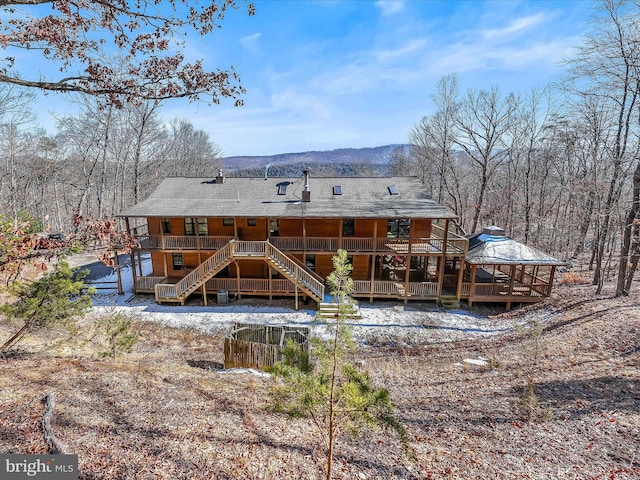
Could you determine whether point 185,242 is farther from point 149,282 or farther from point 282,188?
point 282,188

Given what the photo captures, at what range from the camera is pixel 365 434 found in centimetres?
743

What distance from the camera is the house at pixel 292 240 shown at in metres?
17.4

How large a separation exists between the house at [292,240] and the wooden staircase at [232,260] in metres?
0.06

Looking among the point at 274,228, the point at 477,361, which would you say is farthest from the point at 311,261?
the point at 477,361

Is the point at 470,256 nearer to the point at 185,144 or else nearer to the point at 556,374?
the point at 556,374

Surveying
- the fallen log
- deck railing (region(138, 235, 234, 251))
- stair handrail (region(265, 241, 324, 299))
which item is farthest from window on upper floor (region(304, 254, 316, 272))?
the fallen log

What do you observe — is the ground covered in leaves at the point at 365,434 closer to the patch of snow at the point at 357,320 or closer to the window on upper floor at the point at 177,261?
the patch of snow at the point at 357,320

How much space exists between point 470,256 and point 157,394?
16.8 meters

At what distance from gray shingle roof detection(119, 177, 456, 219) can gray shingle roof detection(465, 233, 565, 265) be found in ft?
10.0

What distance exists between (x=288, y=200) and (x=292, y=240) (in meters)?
2.97

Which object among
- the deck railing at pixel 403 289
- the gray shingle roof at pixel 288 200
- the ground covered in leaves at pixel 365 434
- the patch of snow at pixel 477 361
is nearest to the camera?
the ground covered in leaves at pixel 365 434

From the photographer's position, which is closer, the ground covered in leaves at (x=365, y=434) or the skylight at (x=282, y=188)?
the ground covered in leaves at (x=365, y=434)

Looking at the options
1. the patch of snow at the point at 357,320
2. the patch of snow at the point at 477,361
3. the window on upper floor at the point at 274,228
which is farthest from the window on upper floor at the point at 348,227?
the patch of snow at the point at 477,361

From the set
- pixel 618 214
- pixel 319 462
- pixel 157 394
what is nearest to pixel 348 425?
pixel 319 462
